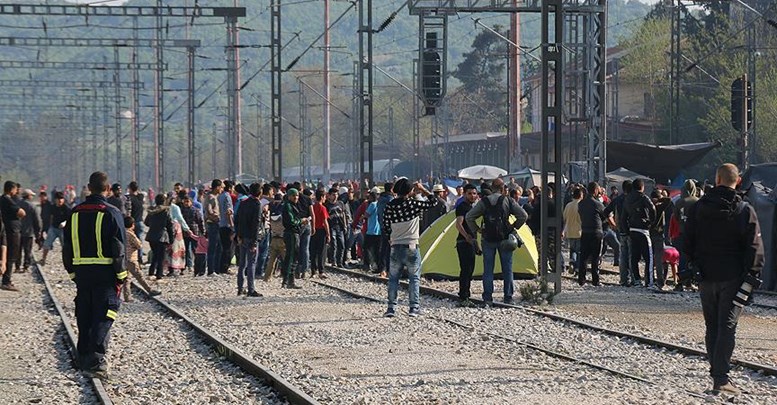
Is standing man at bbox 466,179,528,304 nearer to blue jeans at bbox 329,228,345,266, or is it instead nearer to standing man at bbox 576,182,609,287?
standing man at bbox 576,182,609,287

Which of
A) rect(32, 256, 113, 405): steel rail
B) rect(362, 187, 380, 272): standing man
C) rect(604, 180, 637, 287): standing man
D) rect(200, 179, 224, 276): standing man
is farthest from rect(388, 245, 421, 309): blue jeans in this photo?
rect(200, 179, 224, 276): standing man

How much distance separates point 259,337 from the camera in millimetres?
18078

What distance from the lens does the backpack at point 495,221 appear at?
2148 cm

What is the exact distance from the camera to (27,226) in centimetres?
3195

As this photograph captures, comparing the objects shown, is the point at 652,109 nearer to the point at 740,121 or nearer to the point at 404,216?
the point at 740,121

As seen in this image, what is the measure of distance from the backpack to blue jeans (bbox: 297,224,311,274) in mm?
6242

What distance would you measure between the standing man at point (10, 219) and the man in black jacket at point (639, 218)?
10.3m

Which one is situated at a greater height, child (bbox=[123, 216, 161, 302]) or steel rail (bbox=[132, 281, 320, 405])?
child (bbox=[123, 216, 161, 302])

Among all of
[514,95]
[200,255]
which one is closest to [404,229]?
[200,255]

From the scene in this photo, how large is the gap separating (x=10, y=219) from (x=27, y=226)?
19.6ft

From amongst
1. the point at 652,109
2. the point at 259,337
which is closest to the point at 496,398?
the point at 259,337

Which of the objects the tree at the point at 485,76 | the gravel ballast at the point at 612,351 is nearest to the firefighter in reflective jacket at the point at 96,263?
the gravel ballast at the point at 612,351

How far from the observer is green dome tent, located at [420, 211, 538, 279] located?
2797 cm

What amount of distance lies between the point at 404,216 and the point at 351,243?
17367 mm
